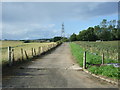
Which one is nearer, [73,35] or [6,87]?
[6,87]

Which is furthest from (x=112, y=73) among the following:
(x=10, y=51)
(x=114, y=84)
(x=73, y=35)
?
(x=73, y=35)

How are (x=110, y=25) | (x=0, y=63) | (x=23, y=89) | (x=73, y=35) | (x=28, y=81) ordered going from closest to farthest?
(x=23, y=89) < (x=28, y=81) < (x=0, y=63) < (x=110, y=25) < (x=73, y=35)

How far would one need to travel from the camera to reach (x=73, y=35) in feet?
471

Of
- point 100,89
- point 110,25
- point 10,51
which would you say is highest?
point 110,25

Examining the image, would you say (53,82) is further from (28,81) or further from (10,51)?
(10,51)

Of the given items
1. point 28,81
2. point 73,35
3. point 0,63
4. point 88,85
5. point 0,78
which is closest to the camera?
point 88,85

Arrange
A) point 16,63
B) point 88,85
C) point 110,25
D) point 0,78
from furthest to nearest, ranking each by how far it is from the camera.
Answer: point 110,25, point 16,63, point 0,78, point 88,85

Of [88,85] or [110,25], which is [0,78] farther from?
[110,25]

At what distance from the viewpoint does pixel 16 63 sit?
12.0 m

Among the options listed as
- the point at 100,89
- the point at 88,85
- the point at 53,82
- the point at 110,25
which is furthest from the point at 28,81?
the point at 110,25

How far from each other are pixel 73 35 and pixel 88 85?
137 m

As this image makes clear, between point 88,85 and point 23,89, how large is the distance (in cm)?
234

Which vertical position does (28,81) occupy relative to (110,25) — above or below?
below

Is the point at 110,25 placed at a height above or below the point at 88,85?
above
